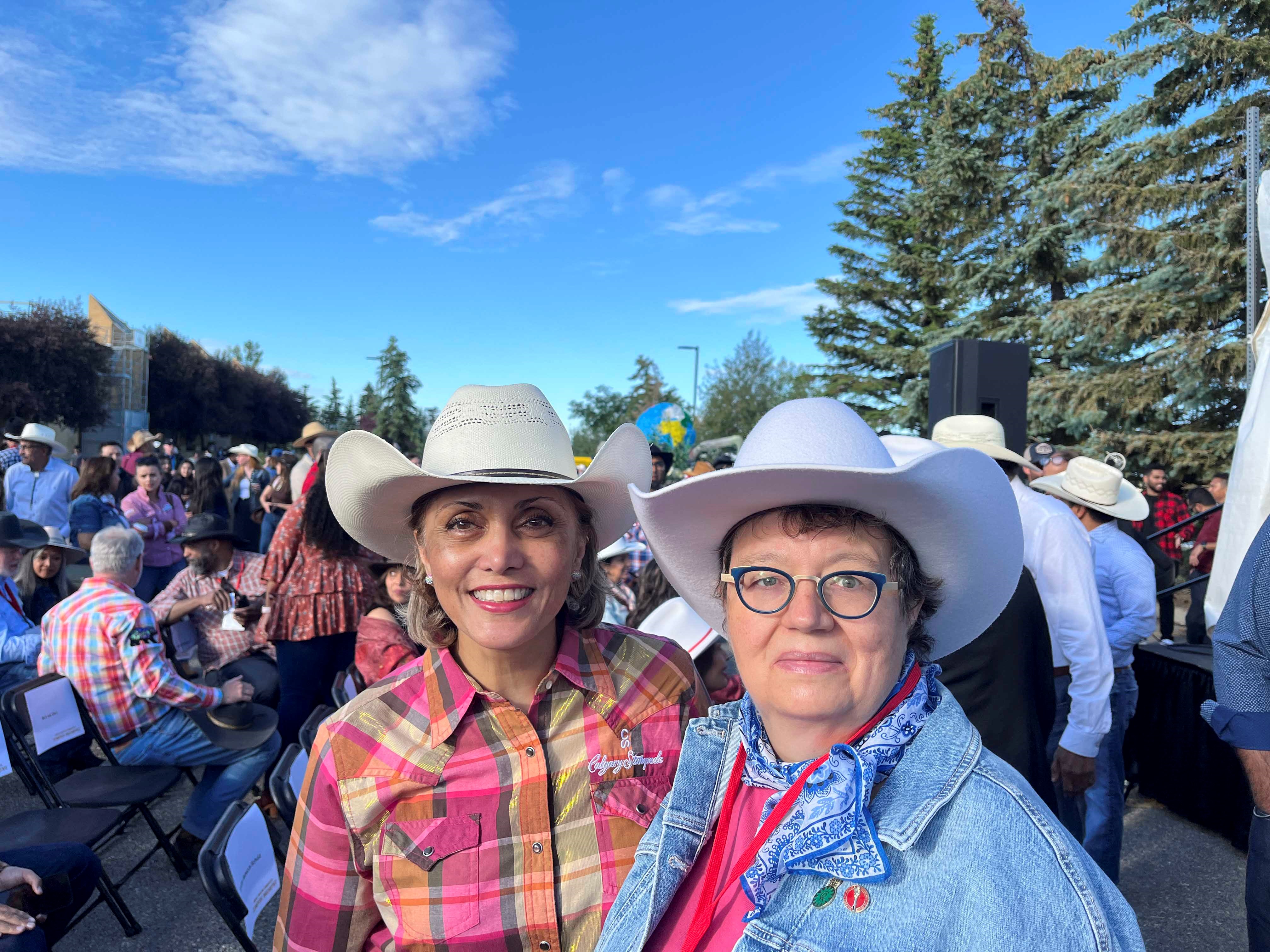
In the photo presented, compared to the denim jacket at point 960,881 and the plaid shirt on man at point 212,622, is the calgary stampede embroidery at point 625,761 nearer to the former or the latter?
the denim jacket at point 960,881

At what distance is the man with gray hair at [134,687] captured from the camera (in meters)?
3.66

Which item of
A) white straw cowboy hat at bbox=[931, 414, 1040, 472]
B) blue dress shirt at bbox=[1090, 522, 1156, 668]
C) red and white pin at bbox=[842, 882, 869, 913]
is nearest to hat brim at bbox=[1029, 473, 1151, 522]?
blue dress shirt at bbox=[1090, 522, 1156, 668]

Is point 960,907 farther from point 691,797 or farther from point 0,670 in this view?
point 0,670

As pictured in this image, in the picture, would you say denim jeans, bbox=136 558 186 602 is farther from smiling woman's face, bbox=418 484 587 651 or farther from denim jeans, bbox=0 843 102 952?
smiling woman's face, bbox=418 484 587 651

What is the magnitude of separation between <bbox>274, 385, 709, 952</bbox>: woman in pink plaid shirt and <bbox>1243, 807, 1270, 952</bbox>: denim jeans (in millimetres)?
1579

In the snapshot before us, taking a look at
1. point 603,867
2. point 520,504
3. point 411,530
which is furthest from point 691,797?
point 411,530

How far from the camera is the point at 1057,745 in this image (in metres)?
3.26

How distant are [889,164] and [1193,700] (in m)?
24.2

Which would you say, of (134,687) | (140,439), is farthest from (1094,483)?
(140,439)

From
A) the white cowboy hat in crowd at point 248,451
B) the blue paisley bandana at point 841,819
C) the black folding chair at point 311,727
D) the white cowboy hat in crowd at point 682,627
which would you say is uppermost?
the white cowboy hat in crowd at point 248,451

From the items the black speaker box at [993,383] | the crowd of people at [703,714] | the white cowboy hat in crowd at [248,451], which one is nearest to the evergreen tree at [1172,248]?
the black speaker box at [993,383]

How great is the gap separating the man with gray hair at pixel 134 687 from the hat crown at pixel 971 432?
158 inches

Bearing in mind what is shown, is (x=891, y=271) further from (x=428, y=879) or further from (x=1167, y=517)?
(x=428, y=879)

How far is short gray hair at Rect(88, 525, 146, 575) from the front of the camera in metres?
3.82
